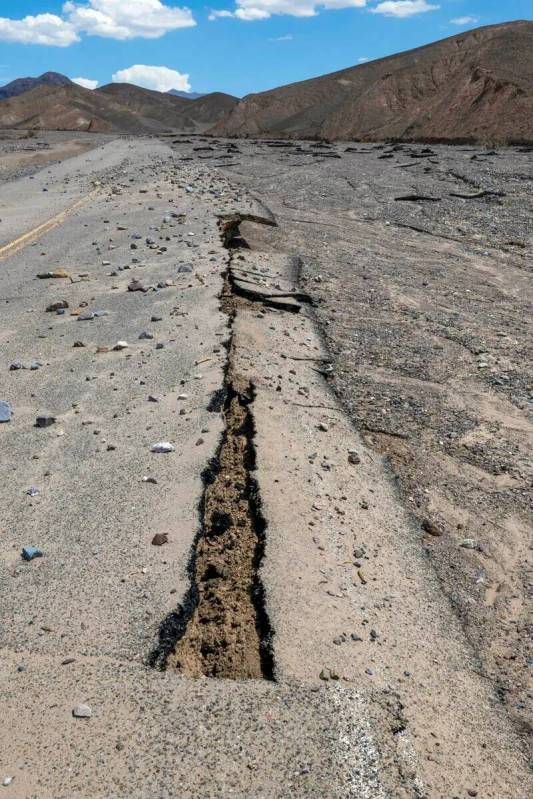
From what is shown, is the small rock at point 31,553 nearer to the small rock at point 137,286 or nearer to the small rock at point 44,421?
the small rock at point 44,421

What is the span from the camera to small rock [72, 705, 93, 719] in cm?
220

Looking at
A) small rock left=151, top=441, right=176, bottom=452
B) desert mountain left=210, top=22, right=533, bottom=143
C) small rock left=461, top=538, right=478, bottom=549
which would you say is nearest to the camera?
small rock left=461, top=538, right=478, bottom=549

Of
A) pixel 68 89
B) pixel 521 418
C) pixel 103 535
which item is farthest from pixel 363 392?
pixel 68 89

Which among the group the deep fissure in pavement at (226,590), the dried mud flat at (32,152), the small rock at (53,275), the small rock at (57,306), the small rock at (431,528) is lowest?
the dried mud flat at (32,152)

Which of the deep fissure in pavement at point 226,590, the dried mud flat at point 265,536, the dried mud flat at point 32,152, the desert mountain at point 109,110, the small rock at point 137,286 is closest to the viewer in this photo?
the dried mud flat at point 265,536

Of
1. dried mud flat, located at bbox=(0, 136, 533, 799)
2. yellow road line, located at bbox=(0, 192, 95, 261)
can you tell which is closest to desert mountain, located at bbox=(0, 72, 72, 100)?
yellow road line, located at bbox=(0, 192, 95, 261)

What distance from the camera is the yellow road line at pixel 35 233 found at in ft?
31.8

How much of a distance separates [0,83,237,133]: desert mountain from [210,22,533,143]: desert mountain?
14.0 meters

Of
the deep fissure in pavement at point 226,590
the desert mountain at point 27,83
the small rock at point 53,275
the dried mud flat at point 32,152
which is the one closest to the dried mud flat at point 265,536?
the deep fissure in pavement at point 226,590

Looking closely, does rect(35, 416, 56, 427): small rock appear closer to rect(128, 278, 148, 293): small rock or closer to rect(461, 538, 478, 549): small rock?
rect(461, 538, 478, 549): small rock

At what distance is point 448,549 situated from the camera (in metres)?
3.47

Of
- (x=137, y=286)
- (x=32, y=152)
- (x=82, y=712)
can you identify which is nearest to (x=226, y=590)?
(x=82, y=712)

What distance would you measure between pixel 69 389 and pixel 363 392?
6.61 ft

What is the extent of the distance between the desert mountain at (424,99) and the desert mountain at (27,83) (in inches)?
4753
